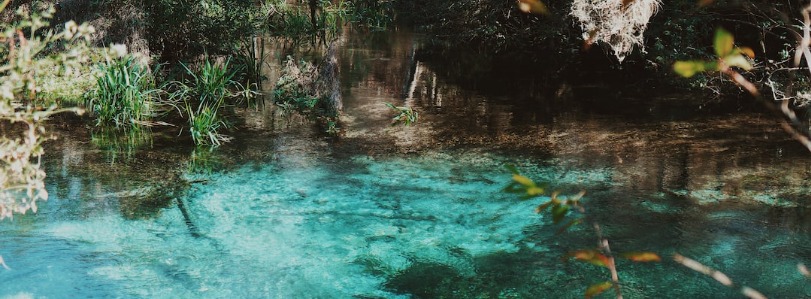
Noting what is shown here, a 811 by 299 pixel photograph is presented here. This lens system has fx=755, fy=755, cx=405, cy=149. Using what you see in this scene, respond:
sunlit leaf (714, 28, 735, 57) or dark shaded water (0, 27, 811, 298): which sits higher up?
sunlit leaf (714, 28, 735, 57)

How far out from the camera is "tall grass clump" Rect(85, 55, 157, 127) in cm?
846

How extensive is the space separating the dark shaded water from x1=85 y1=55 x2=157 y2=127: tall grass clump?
45 cm

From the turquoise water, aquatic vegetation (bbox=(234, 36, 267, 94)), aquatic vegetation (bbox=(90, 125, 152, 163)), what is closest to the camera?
the turquoise water

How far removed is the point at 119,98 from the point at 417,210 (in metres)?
4.56

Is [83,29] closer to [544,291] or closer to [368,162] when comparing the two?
[544,291]

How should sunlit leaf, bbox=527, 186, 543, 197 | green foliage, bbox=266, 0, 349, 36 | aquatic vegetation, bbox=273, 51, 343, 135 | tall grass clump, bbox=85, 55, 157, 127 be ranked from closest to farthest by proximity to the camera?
sunlit leaf, bbox=527, 186, 543, 197, tall grass clump, bbox=85, 55, 157, 127, aquatic vegetation, bbox=273, 51, 343, 135, green foliage, bbox=266, 0, 349, 36

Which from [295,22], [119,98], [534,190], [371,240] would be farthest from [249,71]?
[534,190]

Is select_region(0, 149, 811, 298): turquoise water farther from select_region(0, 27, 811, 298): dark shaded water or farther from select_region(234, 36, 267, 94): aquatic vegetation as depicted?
select_region(234, 36, 267, 94): aquatic vegetation

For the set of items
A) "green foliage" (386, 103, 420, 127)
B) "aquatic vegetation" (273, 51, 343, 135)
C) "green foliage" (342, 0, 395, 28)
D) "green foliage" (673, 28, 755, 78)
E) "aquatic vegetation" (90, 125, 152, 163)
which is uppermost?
"green foliage" (342, 0, 395, 28)

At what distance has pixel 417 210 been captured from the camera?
5.80m

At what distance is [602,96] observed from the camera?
33.9 feet

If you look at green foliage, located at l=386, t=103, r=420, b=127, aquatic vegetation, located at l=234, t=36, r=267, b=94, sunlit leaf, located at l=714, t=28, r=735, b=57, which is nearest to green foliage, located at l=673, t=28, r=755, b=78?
sunlit leaf, located at l=714, t=28, r=735, b=57

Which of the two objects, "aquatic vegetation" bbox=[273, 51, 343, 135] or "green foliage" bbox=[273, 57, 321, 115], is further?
"green foliage" bbox=[273, 57, 321, 115]

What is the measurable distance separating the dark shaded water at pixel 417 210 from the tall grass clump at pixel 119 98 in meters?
0.45
